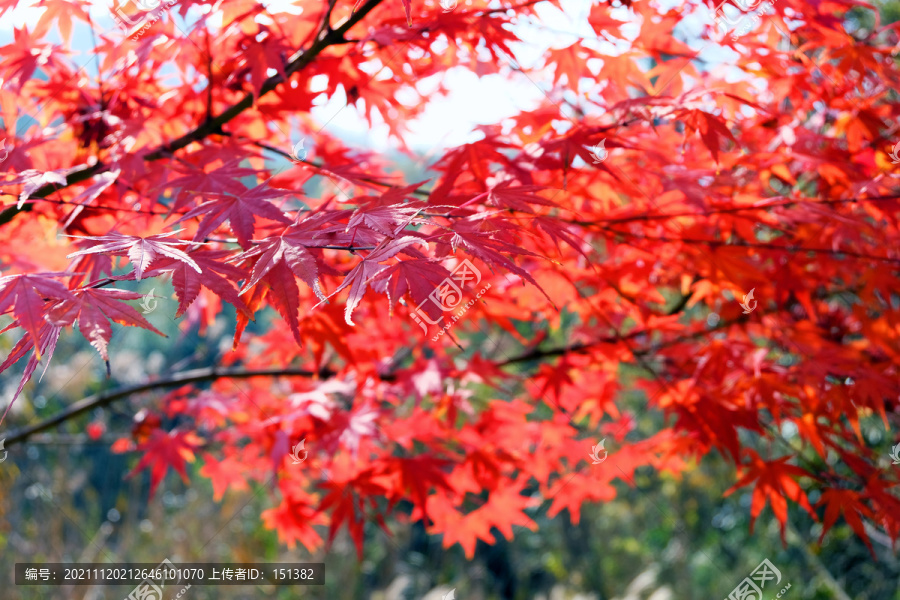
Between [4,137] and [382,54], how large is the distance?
0.96 metres

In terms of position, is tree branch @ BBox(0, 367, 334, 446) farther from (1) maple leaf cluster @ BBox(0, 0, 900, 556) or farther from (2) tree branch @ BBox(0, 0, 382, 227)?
(2) tree branch @ BBox(0, 0, 382, 227)

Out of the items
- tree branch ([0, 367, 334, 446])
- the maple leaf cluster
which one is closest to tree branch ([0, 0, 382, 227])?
the maple leaf cluster

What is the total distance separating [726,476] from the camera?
537cm

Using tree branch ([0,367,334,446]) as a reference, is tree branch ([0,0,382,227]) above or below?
above

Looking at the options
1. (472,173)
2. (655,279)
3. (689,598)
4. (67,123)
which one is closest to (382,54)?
(472,173)

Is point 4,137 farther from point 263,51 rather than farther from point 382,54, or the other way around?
point 382,54

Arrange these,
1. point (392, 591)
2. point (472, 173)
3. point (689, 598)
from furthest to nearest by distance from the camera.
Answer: point (689, 598)
point (392, 591)
point (472, 173)

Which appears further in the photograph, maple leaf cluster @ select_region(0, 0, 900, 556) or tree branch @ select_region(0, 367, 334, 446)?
tree branch @ select_region(0, 367, 334, 446)

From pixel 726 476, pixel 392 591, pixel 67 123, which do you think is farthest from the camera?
pixel 726 476

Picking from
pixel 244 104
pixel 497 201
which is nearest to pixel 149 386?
pixel 244 104

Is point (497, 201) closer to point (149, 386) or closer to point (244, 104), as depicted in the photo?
point (244, 104)

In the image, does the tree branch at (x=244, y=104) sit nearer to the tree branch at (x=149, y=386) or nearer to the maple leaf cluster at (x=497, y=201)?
the maple leaf cluster at (x=497, y=201)

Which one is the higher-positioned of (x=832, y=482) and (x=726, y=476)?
(x=832, y=482)

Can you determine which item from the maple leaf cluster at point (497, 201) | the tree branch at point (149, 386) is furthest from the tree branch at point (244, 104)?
the tree branch at point (149, 386)
